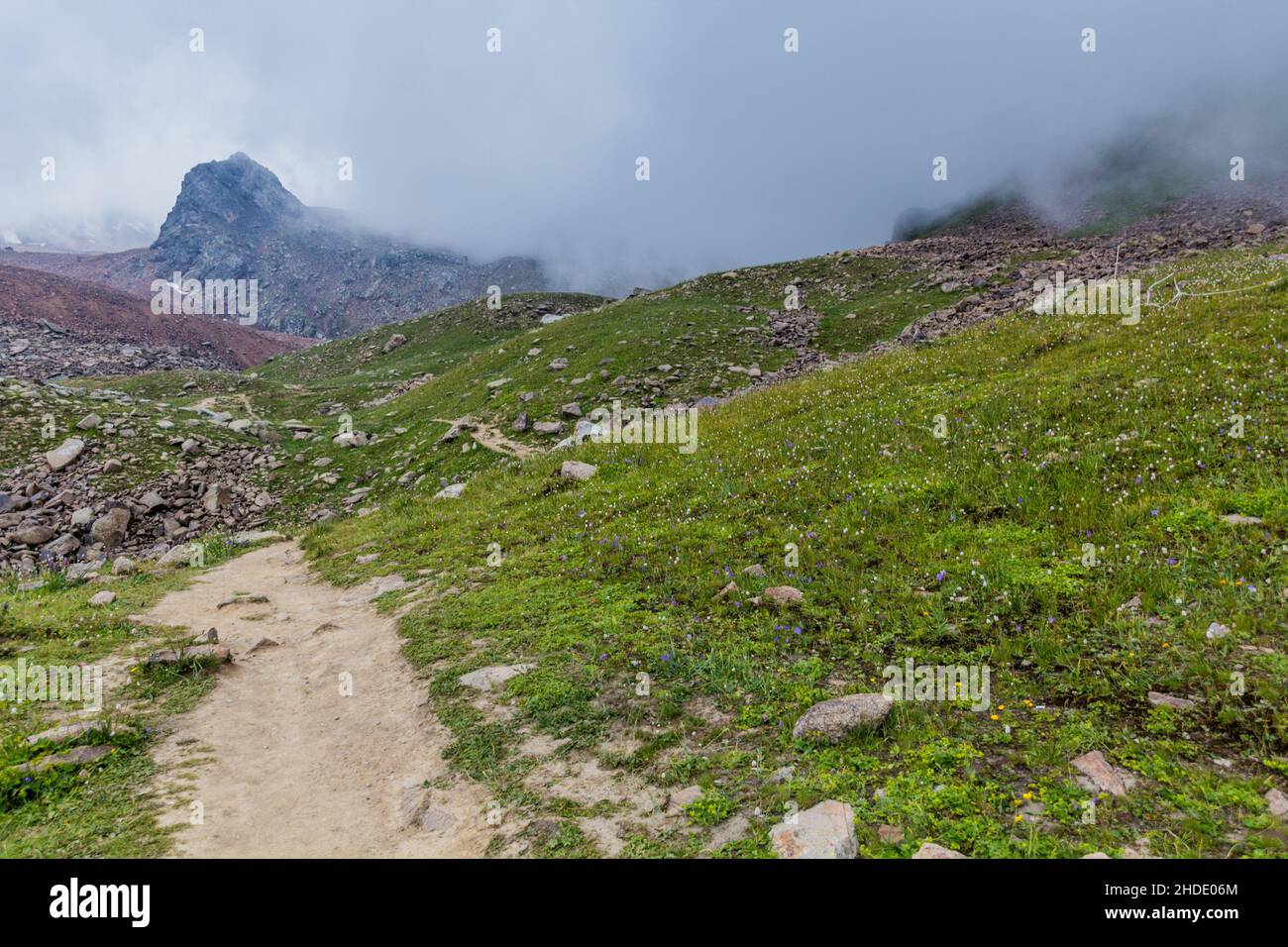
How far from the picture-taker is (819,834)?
13.0 ft

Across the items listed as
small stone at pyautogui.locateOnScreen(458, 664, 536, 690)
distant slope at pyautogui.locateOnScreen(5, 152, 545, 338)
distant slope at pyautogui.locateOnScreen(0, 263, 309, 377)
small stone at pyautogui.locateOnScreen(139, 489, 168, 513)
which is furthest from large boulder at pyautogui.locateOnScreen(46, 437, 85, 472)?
distant slope at pyautogui.locateOnScreen(5, 152, 545, 338)

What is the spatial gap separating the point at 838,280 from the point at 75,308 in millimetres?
107047

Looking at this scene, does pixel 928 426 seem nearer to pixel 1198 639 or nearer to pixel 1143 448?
pixel 1143 448

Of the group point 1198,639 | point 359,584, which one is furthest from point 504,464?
point 1198,639

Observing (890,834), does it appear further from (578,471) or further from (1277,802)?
(578,471)

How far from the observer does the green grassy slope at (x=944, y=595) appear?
439 centimetres

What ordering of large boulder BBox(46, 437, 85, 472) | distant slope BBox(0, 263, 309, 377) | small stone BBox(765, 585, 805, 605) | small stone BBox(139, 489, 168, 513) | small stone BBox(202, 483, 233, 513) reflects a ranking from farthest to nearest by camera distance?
distant slope BBox(0, 263, 309, 377) < large boulder BBox(46, 437, 85, 472) < small stone BBox(202, 483, 233, 513) < small stone BBox(139, 489, 168, 513) < small stone BBox(765, 585, 805, 605)

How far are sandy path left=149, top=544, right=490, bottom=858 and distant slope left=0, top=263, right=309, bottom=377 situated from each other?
7198 cm

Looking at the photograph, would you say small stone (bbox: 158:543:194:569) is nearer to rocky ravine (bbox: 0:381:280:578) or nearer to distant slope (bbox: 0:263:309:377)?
rocky ravine (bbox: 0:381:280:578)

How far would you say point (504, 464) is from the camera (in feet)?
71.7

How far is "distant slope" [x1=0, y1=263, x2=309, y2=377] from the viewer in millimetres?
61725

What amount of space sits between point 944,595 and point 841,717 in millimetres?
3001

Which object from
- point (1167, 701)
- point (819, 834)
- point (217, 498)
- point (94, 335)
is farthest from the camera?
point (94, 335)

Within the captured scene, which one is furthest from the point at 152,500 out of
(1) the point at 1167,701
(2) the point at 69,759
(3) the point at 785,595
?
(1) the point at 1167,701
